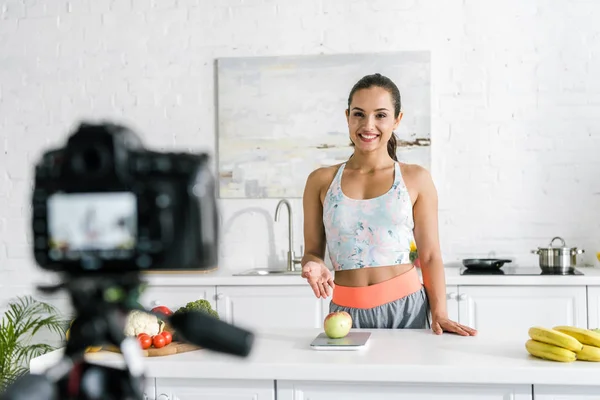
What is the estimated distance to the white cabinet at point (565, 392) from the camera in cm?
179

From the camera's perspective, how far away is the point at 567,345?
1813mm

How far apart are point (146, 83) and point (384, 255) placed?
7.67 feet

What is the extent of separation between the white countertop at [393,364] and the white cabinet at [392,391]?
50mm

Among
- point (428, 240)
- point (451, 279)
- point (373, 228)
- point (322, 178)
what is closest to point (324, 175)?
point (322, 178)

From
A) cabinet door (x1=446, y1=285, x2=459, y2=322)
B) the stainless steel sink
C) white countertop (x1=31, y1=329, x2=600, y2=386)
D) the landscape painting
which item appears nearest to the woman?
white countertop (x1=31, y1=329, x2=600, y2=386)

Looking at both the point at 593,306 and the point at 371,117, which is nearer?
the point at 371,117

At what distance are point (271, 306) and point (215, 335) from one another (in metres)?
3.08

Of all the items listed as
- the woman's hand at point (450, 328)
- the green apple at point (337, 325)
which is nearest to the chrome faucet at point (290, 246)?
the woman's hand at point (450, 328)

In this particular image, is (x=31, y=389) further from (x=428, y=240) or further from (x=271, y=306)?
(x=271, y=306)

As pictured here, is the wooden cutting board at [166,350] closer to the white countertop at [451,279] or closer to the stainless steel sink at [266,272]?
the white countertop at [451,279]

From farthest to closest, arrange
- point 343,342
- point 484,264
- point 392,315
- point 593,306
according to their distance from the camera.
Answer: point 484,264
point 593,306
point 392,315
point 343,342

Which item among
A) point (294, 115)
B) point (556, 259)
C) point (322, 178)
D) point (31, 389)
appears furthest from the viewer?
point (294, 115)

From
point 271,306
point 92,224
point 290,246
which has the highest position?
point 92,224

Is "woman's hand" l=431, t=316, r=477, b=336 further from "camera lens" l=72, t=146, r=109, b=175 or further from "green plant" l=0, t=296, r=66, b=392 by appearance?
"green plant" l=0, t=296, r=66, b=392
